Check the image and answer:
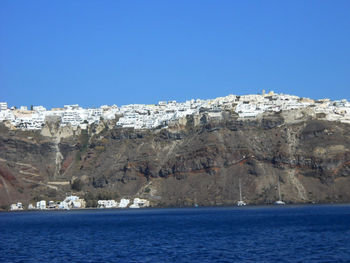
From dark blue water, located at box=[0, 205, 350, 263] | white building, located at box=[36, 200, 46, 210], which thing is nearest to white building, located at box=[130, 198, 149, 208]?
white building, located at box=[36, 200, 46, 210]

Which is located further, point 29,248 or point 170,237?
point 170,237

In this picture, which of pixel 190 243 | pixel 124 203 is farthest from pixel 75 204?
pixel 190 243

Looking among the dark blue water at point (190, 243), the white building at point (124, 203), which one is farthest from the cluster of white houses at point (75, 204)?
the dark blue water at point (190, 243)

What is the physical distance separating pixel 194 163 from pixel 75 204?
110 ft

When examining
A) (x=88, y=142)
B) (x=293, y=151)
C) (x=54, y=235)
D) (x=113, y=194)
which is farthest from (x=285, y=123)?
(x=54, y=235)

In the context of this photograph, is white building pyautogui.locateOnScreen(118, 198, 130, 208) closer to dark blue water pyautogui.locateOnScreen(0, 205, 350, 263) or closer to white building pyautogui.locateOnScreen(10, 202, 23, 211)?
white building pyautogui.locateOnScreen(10, 202, 23, 211)

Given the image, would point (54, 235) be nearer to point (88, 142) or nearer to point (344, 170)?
point (344, 170)

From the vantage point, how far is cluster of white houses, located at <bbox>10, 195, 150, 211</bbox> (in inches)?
6176

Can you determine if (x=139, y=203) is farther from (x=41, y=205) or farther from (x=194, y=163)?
(x=41, y=205)

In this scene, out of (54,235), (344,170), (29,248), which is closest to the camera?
(29,248)

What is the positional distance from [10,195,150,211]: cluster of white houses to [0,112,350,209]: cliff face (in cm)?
254

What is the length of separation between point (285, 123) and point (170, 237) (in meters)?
104

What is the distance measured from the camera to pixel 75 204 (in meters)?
161

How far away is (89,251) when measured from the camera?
188 ft
